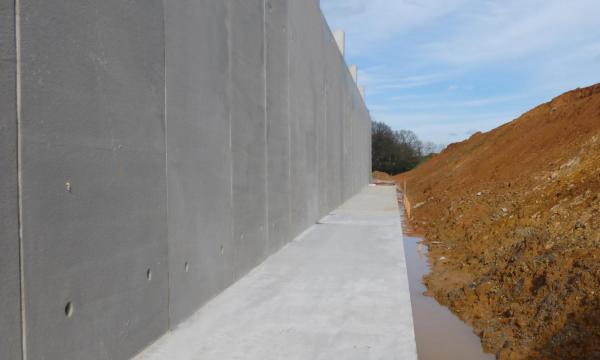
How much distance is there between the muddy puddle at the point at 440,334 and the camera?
196 inches

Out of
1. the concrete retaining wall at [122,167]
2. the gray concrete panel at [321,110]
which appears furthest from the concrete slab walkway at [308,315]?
the gray concrete panel at [321,110]

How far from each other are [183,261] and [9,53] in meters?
2.31

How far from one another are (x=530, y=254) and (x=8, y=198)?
682cm

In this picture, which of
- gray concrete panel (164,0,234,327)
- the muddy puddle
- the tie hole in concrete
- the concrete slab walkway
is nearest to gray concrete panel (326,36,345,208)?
the concrete slab walkway

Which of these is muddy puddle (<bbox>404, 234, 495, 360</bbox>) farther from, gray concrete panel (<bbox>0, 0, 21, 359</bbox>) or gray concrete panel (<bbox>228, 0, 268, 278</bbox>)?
gray concrete panel (<bbox>0, 0, 21, 359</bbox>)

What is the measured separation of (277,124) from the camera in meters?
7.82

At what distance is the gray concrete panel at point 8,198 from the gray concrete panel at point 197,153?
1.62 meters

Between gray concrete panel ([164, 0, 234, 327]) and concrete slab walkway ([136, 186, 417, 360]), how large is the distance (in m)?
0.28

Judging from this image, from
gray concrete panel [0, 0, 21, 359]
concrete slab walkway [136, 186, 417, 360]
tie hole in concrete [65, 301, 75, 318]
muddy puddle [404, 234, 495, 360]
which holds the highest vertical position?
gray concrete panel [0, 0, 21, 359]

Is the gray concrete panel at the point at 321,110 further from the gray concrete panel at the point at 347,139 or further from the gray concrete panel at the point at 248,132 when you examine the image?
the gray concrete panel at the point at 248,132

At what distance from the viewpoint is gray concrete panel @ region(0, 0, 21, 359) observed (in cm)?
229

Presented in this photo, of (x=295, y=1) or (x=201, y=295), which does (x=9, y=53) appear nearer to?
(x=201, y=295)

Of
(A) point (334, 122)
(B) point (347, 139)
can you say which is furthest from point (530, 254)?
(B) point (347, 139)

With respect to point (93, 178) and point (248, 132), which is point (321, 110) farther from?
point (93, 178)
